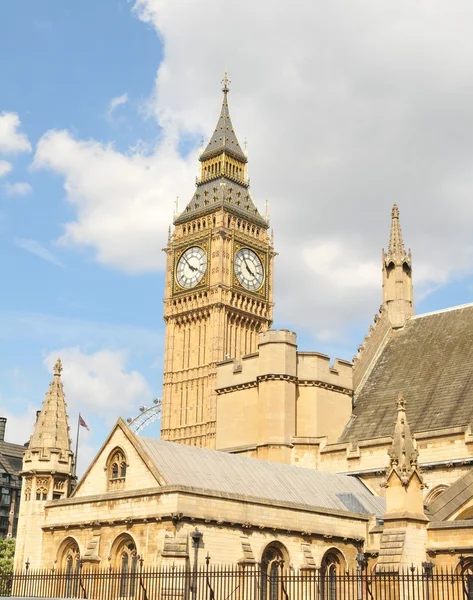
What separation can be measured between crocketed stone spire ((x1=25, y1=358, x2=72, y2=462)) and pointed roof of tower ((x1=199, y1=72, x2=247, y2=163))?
3146 inches

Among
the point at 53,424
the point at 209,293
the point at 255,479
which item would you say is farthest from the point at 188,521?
the point at 209,293

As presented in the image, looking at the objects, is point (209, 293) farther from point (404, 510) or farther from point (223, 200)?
point (404, 510)

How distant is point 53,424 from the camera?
4709 cm

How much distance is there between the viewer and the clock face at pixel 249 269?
116312 mm

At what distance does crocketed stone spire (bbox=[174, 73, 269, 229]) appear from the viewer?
392 ft

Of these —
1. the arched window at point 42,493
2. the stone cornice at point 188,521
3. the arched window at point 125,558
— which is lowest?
the arched window at point 125,558

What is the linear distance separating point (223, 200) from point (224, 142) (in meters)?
10.3

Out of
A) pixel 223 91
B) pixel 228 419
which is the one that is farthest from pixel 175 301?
pixel 228 419

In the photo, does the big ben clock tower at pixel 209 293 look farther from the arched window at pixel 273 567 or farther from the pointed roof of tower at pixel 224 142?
the arched window at pixel 273 567

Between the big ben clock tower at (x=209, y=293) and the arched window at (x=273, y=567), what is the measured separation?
2738 inches

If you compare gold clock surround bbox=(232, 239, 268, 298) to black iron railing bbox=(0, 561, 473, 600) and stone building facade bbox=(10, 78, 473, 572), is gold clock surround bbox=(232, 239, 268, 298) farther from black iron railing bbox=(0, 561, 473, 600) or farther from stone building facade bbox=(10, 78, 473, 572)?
black iron railing bbox=(0, 561, 473, 600)

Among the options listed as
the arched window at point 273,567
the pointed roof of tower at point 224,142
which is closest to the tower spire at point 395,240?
the arched window at point 273,567

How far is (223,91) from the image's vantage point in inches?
5074

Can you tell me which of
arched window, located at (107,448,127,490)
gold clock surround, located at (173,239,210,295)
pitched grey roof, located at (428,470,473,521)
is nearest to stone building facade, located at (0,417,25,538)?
gold clock surround, located at (173,239,210,295)
